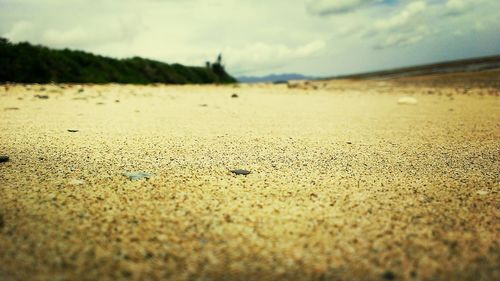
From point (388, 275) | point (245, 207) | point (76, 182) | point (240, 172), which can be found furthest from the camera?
point (240, 172)

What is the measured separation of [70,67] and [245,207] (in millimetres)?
14986

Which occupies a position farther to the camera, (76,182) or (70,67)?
(70,67)

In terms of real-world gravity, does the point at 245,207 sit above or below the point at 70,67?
below

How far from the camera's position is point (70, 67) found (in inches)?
563

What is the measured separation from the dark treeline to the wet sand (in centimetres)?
1034

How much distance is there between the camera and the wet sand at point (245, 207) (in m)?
1.27

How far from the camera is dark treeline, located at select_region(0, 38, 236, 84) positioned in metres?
12.1

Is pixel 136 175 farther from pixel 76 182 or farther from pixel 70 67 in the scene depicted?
pixel 70 67

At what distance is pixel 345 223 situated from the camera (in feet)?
5.33

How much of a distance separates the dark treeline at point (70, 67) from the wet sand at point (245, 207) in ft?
33.9

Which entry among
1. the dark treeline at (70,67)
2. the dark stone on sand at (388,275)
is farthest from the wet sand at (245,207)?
the dark treeline at (70,67)


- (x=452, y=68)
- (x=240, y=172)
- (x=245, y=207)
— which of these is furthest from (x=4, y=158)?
(x=452, y=68)

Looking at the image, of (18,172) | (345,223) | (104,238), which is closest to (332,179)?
(345,223)

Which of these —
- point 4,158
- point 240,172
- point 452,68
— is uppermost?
point 452,68
